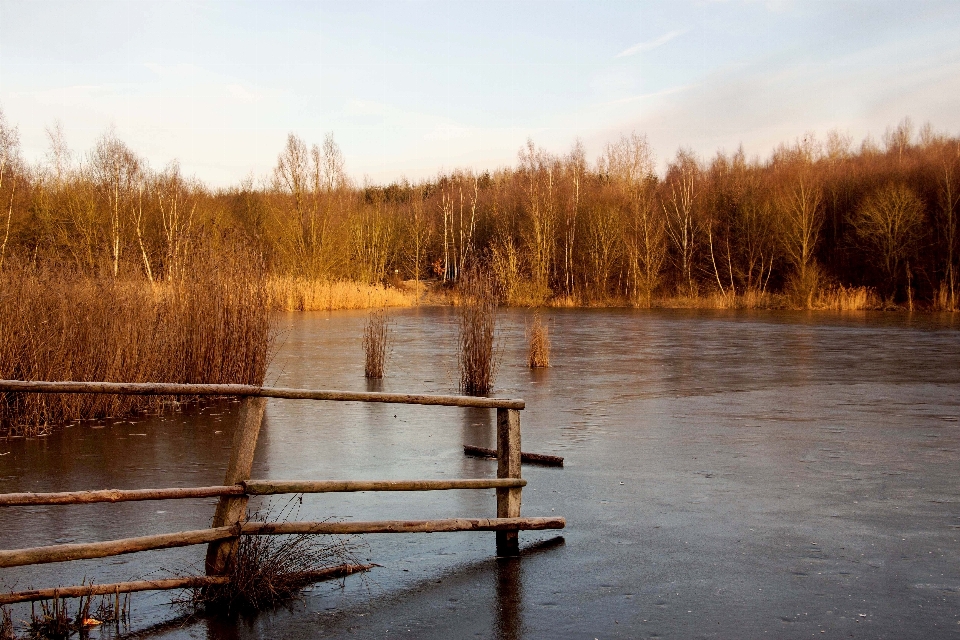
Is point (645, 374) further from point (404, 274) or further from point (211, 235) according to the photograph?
point (404, 274)

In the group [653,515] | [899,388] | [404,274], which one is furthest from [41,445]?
[404,274]

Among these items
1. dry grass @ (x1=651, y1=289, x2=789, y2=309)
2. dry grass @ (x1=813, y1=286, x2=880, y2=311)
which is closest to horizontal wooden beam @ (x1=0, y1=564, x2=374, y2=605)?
dry grass @ (x1=813, y1=286, x2=880, y2=311)

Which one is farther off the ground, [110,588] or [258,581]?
[110,588]

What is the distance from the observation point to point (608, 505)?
7.91m

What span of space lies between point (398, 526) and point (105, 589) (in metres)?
1.78

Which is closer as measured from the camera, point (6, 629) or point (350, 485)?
point (6, 629)

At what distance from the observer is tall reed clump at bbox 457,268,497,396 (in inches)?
582

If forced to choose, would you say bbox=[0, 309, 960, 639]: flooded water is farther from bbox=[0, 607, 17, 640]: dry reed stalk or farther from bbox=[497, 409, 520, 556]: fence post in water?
bbox=[0, 607, 17, 640]: dry reed stalk

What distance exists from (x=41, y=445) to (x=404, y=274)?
60.5m

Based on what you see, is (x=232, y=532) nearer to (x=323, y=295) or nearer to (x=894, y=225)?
(x=323, y=295)

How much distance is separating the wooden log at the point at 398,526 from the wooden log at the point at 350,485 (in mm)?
205

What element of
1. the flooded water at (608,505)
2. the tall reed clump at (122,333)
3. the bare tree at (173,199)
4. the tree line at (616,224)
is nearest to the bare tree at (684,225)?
the tree line at (616,224)

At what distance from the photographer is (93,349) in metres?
12.0

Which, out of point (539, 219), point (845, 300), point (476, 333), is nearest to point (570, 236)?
point (539, 219)
